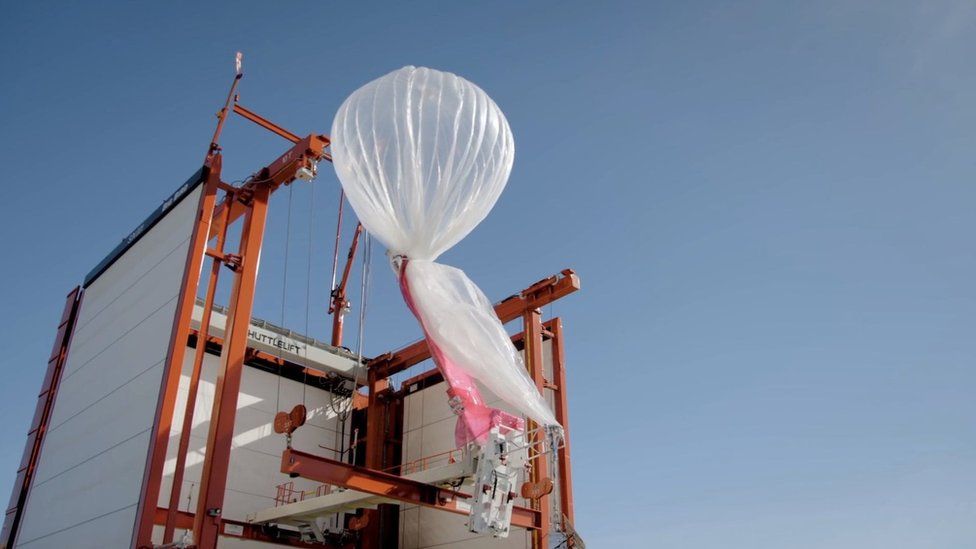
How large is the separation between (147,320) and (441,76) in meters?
8.86

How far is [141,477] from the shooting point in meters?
14.8

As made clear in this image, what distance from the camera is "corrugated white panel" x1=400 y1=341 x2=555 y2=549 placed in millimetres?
Answer: 21578

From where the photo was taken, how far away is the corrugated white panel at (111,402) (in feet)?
50.9

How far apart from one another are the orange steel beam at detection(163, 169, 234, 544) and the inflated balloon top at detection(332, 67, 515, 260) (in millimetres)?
5666

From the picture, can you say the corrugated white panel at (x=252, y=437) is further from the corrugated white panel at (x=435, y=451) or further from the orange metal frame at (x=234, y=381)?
the corrugated white panel at (x=435, y=451)

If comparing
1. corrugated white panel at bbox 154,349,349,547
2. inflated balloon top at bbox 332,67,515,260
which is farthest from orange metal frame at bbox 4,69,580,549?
inflated balloon top at bbox 332,67,515,260

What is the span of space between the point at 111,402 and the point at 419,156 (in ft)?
31.2

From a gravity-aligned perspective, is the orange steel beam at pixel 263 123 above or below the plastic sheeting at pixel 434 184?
above

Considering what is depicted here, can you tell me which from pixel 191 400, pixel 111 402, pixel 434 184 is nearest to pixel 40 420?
pixel 111 402

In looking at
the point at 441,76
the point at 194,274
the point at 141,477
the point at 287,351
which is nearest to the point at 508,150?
the point at 441,76

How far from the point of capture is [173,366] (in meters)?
15.7

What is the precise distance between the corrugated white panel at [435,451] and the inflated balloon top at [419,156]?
9.59m

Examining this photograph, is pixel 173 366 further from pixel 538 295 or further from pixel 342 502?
pixel 538 295

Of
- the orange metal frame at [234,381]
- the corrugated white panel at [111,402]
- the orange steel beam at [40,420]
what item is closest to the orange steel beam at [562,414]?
the orange metal frame at [234,381]
